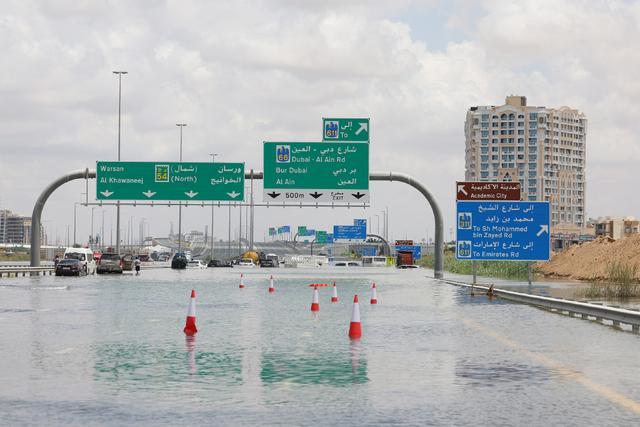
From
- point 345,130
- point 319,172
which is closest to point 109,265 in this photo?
point 319,172

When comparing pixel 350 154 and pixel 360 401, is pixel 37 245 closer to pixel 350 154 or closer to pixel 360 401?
pixel 350 154

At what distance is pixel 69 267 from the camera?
68625 millimetres

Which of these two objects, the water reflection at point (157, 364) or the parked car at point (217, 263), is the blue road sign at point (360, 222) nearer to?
the parked car at point (217, 263)

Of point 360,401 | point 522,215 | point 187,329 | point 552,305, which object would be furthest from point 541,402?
point 522,215

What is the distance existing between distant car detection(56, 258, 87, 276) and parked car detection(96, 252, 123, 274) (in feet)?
25.2

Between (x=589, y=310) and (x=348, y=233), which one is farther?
(x=348, y=233)

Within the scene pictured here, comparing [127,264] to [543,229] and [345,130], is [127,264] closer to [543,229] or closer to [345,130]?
[345,130]

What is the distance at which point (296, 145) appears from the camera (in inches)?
2559

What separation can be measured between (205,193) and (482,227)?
76.3 feet

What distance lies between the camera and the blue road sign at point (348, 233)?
18118 cm

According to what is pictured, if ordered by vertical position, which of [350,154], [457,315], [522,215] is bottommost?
[457,315]

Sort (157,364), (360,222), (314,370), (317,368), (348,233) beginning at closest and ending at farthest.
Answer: (314,370) → (317,368) → (157,364) → (348,233) → (360,222)

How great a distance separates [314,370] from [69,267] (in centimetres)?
5599

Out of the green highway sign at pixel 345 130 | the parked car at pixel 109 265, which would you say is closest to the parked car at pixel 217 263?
the parked car at pixel 109 265
